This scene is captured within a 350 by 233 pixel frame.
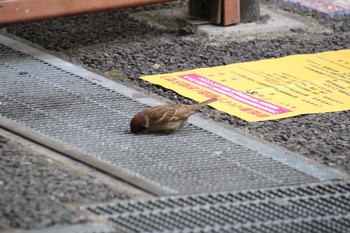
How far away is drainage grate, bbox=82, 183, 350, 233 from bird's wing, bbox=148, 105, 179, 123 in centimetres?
83

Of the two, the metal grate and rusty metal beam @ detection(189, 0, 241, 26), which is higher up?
the metal grate

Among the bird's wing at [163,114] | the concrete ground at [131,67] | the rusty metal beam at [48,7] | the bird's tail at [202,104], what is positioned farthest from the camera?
the rusty metal beam at [48,7]

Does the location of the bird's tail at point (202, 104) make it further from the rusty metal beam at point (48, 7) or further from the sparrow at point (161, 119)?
the rusty metal beam at point (48, 7)

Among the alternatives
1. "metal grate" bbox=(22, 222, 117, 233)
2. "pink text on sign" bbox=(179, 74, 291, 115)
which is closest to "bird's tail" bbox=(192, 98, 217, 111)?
"pink text on sign" bbox=(179, 74, 291, 115)

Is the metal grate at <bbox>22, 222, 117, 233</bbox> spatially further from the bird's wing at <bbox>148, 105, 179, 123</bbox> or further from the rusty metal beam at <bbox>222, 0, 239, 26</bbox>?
the rusty metal beam at <bbox>222, 0, 239, 26</bbox>

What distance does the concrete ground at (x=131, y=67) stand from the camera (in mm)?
4594

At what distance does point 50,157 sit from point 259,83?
1858 millimetres

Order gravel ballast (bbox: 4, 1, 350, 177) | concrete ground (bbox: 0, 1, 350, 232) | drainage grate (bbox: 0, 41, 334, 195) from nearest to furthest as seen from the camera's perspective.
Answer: concrete ground (bbox: 0, 1, 350, 232) < drainage grate (bbox: 0, 41, 334, 195) < gravel ballast (bbox: 4, 1, 350, 177)

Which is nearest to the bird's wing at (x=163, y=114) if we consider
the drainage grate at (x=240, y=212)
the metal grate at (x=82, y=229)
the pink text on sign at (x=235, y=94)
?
the pink text on sign at (x=235, y=94)

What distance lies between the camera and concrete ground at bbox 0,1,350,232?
4594 millimetres

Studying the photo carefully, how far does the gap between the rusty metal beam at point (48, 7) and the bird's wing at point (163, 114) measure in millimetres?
1648

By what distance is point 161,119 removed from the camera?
17.9ft

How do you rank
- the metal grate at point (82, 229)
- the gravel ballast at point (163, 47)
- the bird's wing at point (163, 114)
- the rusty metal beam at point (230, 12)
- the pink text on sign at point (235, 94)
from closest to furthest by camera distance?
the metal grate at point (82, 229) < the bird's wing at point (163, 114) < the gravel ballast at point (163, 47) < the pink text on sign at point (235, 94) < the rusty metal beam at point (230, 12)

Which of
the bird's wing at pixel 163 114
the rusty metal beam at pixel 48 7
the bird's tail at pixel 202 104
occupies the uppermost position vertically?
the rusty metal beam at pixel 48 7
